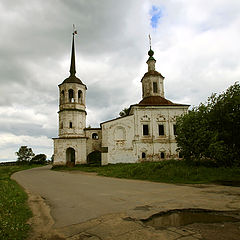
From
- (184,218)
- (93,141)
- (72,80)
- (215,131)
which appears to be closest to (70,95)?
(72,80)

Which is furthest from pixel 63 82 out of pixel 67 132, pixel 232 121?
pixel 232 121

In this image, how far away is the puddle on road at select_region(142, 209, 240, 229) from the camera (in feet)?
15.4

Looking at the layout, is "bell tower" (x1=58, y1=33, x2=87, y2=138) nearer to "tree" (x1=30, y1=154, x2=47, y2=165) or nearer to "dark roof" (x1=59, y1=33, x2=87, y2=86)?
"dark roof" (x1=59, y1=33, x2=87, y2=86)

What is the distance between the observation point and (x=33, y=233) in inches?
177

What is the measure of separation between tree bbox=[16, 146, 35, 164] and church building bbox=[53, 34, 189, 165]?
3102 centimetres

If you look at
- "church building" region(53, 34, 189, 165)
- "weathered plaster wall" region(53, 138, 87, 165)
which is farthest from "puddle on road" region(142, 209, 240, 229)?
"weathered plaster wall" region(53, 138, 87, 165)

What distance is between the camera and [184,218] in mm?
5043

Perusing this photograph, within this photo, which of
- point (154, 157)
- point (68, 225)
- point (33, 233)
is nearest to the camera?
point (33, 233)

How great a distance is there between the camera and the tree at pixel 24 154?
57500 mm

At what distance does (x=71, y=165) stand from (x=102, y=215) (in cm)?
2534

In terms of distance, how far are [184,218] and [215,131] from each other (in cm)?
1287

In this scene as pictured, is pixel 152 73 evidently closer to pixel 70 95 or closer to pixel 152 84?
pixel 152 84

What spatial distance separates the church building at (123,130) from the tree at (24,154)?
102ft

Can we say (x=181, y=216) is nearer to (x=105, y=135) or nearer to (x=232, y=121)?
(x=232, y=121)
